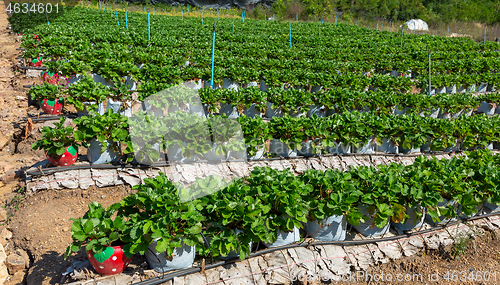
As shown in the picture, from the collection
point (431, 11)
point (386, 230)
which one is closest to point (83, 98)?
point (386, 230)

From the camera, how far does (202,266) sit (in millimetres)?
3125

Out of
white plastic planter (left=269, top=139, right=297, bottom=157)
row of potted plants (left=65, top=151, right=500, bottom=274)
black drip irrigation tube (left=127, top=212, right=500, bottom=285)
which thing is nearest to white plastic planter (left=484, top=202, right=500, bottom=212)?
black drip irrigation tube (left=127, top=212, right=500, bottom=285)

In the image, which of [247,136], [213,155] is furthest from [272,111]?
[213,155]

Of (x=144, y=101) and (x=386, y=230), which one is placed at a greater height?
(x=144, y=101)

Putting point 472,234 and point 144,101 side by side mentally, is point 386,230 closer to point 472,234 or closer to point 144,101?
point 472,234

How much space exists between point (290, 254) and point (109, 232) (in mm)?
1820

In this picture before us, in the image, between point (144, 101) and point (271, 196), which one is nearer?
point (271, 196)

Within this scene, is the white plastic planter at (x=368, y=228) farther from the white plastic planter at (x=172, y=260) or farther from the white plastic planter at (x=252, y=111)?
the white plastic planter at (x=252, y=111)

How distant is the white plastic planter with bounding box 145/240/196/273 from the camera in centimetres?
304

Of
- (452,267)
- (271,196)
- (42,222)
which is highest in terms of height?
(271,196)

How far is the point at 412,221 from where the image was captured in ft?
13.3

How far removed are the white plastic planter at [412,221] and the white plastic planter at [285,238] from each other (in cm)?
149

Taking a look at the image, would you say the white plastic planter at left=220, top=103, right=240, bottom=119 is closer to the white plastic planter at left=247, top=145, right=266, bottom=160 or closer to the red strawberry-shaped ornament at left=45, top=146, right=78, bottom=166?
the white plastic planter at left=247, top=145, right=266, bottom=160

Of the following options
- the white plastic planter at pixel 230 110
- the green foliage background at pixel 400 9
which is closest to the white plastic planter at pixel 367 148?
the white plastic planter at pixel 230 110
